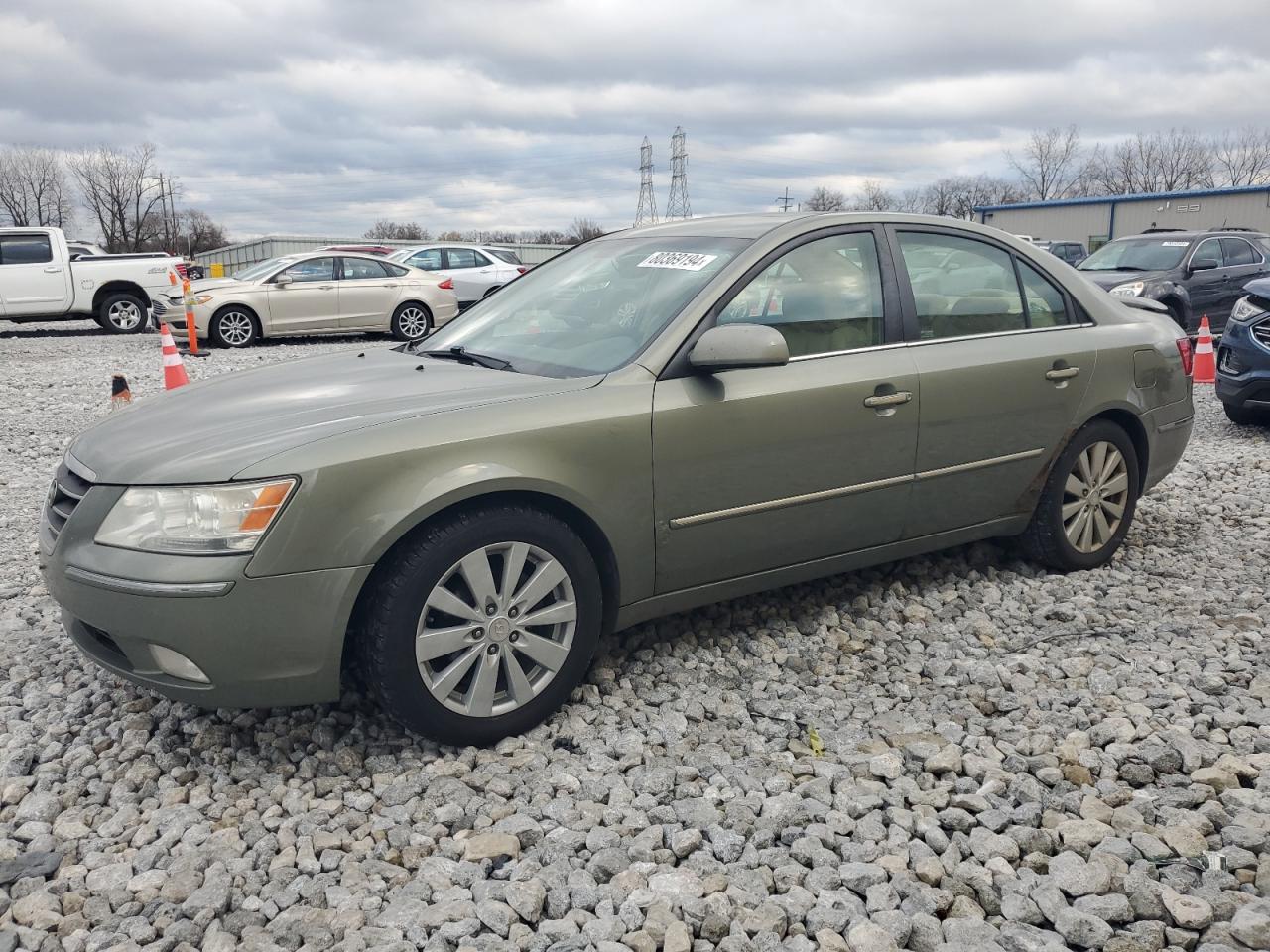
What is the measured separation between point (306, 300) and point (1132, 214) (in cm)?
4072

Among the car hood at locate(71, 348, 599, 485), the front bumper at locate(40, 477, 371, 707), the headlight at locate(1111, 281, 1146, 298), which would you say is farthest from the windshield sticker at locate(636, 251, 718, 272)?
the headlight at locate(1111, 281, 1146, 298)

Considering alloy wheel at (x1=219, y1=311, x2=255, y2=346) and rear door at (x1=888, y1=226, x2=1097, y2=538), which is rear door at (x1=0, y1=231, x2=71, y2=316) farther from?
rear door at (x1=888, y1=226, x2=1097, y2=538)

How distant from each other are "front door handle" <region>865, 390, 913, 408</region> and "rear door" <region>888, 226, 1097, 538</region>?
0.33 ft

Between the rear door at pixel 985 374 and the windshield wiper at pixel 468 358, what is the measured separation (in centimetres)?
158

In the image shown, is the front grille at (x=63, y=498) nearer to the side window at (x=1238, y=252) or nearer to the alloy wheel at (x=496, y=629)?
the alloy wheel at (x=496, y=629)

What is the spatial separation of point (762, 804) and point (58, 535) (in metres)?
2.20

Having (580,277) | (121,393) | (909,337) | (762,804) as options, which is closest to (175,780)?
(762,804)

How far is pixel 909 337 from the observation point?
13.4 feet

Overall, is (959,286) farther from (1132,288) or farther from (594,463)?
(1132,288)

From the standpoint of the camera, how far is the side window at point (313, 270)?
15.5 meters

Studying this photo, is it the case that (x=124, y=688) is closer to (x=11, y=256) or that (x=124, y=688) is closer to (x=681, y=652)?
(x=681, y=652)

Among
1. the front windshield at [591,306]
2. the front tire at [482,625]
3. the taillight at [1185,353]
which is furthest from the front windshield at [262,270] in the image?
the front tire at [482,625]

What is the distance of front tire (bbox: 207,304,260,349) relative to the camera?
49.0 ft

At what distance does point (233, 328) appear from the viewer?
1502cm
